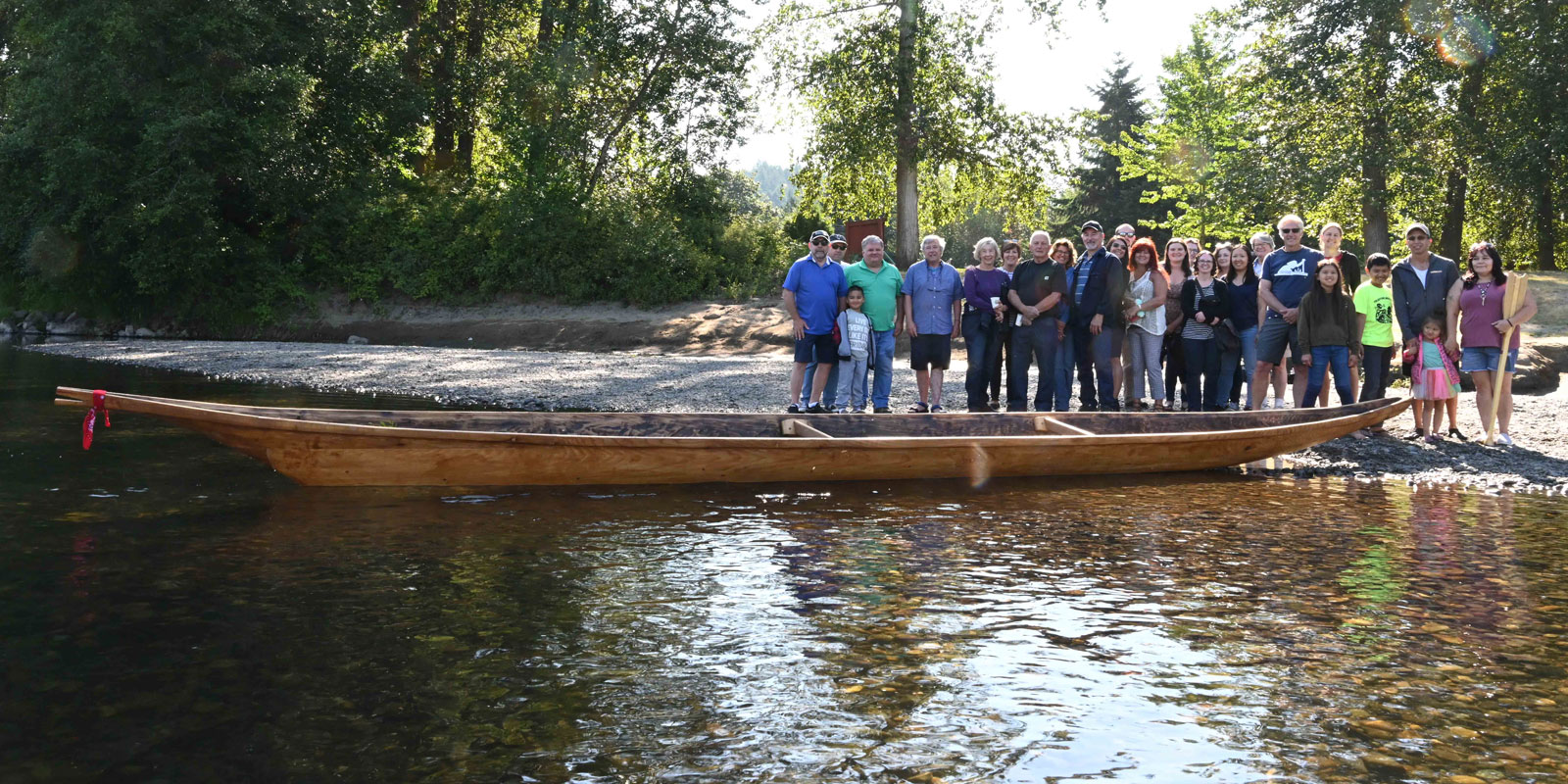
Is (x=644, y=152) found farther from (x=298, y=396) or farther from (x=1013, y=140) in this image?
(x=298, y=396)

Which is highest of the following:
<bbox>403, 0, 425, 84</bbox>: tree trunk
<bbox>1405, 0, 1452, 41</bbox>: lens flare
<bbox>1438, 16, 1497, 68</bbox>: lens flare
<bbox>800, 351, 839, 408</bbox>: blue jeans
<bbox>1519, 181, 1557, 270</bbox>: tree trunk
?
<bbox>403, 0, 425, 84</bbox>: tree trunk

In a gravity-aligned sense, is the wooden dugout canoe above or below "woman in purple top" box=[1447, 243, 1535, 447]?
below

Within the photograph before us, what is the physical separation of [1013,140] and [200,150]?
697 inches

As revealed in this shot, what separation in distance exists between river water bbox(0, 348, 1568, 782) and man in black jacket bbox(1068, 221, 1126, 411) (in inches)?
109

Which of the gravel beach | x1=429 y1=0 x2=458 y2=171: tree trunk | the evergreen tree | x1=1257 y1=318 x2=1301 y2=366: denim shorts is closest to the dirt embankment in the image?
the gravel beach

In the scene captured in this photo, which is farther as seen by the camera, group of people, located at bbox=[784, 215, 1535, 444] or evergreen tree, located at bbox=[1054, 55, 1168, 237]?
evergreen tree, located at bbox=[1054, 55, 1168, 237]

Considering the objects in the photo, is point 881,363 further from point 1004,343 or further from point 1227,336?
point 1227,336

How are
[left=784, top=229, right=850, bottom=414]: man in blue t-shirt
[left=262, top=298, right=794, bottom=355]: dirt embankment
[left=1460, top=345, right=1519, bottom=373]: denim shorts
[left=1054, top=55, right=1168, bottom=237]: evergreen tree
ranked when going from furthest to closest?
[left=1054, top=55, right=1168, bottom=237]: evergreen tree < [left=262, top=298, right=794, bottom=355]: dirt embankment < [left=784, top=229, right=850, bottom=414]: man in blue t-shirt < [left=1460, top=345, right=1519, bottom=373]: denim shorts

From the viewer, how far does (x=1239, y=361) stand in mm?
10969

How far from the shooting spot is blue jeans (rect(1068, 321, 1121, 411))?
10.9 meters

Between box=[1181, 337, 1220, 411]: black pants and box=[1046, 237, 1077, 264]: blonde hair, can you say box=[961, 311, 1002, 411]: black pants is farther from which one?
box=[1181, 337, 1220, 411]: black pants

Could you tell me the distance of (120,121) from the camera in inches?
1060

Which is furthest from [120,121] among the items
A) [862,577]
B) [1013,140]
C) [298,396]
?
[862,577]

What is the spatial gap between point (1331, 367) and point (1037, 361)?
97.5 inches
